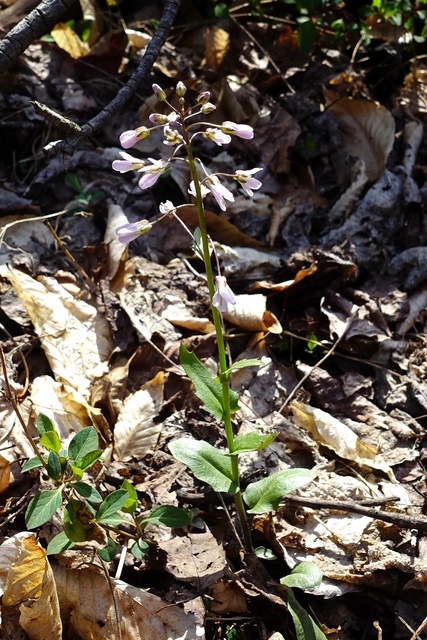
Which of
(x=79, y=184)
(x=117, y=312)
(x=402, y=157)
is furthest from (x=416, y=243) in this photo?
Answer: (x=79, y=184)

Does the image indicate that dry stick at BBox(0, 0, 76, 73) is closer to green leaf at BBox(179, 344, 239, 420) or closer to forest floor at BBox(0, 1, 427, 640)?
forest floor at BBox(0, 1, 427, 640)

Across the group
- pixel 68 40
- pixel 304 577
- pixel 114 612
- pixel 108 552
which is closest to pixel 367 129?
pixel 68 40

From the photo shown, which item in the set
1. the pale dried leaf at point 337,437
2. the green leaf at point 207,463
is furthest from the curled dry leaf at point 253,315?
the green leaf at point 207,463

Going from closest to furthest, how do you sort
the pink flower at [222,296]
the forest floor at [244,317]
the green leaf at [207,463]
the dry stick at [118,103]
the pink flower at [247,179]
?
the pink flower at [222,296] < the pink flower at [247,179] < the dry stick at [118,103] < the green leaf at [207,463] < the forest floor at [244,317]

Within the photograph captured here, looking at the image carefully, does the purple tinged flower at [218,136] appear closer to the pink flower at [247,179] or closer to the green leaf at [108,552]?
the pink flower at [247,179]

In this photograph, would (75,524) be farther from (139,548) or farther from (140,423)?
(140,423)
